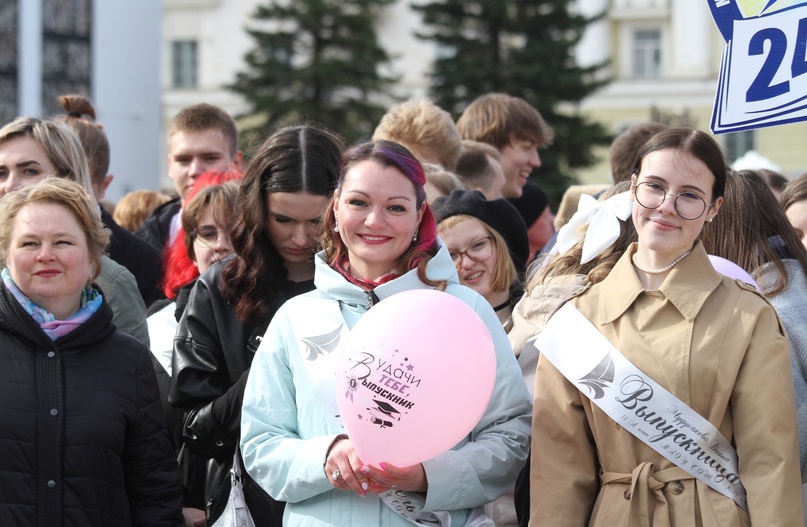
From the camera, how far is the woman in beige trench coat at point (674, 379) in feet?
10.1

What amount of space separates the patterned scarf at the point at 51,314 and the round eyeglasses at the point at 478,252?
1321mm

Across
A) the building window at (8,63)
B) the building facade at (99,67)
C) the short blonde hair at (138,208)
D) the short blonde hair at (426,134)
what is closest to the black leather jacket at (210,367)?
the short blonde hair at (426,134)

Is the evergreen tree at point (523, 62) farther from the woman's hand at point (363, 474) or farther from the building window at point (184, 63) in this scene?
the woman's hand at point (363, 474)

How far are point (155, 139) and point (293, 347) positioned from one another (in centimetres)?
3906

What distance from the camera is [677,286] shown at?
10.5 feet

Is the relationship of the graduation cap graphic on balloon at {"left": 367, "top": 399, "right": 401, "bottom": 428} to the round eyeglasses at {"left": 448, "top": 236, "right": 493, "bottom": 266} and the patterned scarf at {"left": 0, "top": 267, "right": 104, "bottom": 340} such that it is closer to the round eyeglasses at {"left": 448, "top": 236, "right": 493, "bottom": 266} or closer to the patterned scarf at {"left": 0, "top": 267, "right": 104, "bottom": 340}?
the patterned scarf at {"left": 0, "top": 267, "right": 104, "bottom": 340}

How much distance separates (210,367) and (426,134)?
209 cm

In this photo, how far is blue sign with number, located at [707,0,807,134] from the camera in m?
3.80

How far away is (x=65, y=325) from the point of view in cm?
354

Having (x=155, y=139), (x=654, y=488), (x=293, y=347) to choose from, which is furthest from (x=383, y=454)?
(x=155, y=139)

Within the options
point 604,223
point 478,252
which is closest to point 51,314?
point 478,252

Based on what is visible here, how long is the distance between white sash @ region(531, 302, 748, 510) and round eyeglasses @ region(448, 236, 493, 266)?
1.09 meters

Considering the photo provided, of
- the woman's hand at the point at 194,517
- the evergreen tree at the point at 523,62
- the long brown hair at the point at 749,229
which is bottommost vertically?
the woman's hand at the point at 194,517

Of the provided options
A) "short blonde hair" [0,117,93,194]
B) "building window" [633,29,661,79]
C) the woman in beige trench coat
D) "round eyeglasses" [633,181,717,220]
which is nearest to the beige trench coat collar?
the woman in beige trench coat
